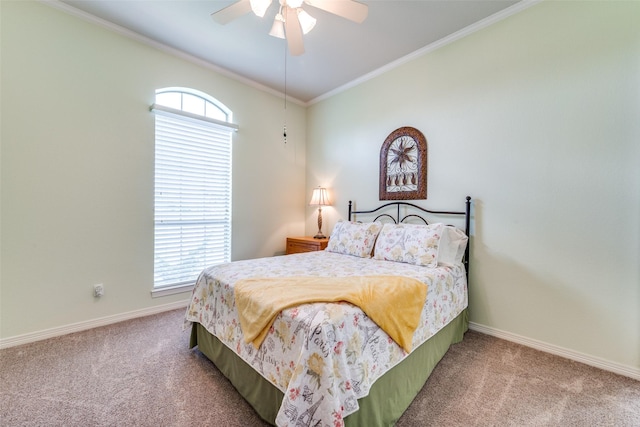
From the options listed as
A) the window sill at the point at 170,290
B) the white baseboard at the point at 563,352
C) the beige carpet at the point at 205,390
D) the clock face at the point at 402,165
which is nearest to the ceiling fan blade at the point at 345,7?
the clock face at the point at 402,165

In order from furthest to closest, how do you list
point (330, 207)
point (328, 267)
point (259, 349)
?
1. point (330, 207)
2. point (328, 267)
3. point (259, 349)

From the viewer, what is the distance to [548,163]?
84.8 inches

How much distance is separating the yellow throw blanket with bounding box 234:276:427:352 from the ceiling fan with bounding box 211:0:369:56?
1.76 meters

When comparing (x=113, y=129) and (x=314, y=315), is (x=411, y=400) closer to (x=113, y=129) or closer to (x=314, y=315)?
(x=314, y=315)

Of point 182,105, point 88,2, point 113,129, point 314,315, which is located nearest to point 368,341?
point 314,315

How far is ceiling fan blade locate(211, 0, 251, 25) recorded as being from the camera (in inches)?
69.7

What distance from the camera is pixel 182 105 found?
3129 mm

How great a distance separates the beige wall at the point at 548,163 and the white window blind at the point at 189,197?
2.48 metres

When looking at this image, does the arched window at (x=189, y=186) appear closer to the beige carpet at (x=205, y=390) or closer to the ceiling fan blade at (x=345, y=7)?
the beige carpet at (x=205, y=390)

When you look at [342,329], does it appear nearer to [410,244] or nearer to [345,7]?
[410,244]

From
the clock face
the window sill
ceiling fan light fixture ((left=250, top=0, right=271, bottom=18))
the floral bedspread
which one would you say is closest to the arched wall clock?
the clock face

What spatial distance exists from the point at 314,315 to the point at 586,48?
9.02 ft

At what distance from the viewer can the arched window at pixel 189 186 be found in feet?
9.67

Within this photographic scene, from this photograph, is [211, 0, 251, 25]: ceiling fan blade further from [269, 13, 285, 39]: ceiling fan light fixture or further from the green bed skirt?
the green bed skirt
